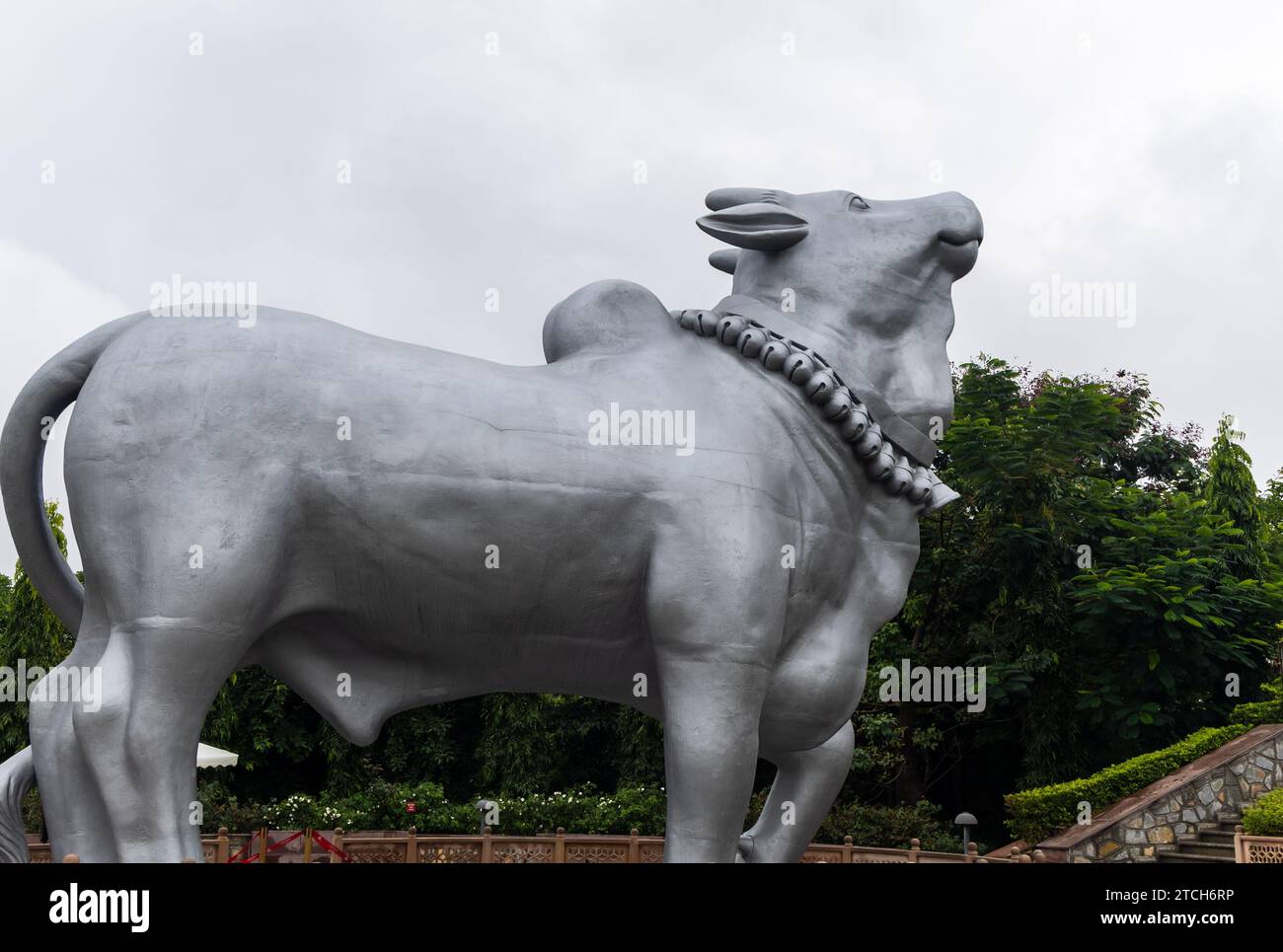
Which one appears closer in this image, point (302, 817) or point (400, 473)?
point (400, 473)

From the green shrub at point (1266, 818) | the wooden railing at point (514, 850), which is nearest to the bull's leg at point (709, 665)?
the wooden railing at point (514, 850)

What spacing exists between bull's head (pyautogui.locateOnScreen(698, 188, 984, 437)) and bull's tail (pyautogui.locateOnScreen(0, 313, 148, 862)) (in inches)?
102

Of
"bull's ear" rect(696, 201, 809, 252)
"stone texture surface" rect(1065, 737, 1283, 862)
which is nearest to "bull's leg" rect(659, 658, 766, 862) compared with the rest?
"bull's ear" rect(696, 201, 809, 252)

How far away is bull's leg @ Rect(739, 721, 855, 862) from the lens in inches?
217

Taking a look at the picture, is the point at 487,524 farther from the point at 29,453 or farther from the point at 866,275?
the point at 866,275

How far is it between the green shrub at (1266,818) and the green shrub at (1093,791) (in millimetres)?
1384

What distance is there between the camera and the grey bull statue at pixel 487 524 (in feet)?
14.2

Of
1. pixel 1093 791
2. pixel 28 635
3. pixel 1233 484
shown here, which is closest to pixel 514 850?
pixel 1093 791

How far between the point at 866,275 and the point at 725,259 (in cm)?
88

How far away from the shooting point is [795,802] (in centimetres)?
555

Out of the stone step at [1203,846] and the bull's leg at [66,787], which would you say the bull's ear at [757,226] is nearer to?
the bull's leg at [66,787]

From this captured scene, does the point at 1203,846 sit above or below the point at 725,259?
below
